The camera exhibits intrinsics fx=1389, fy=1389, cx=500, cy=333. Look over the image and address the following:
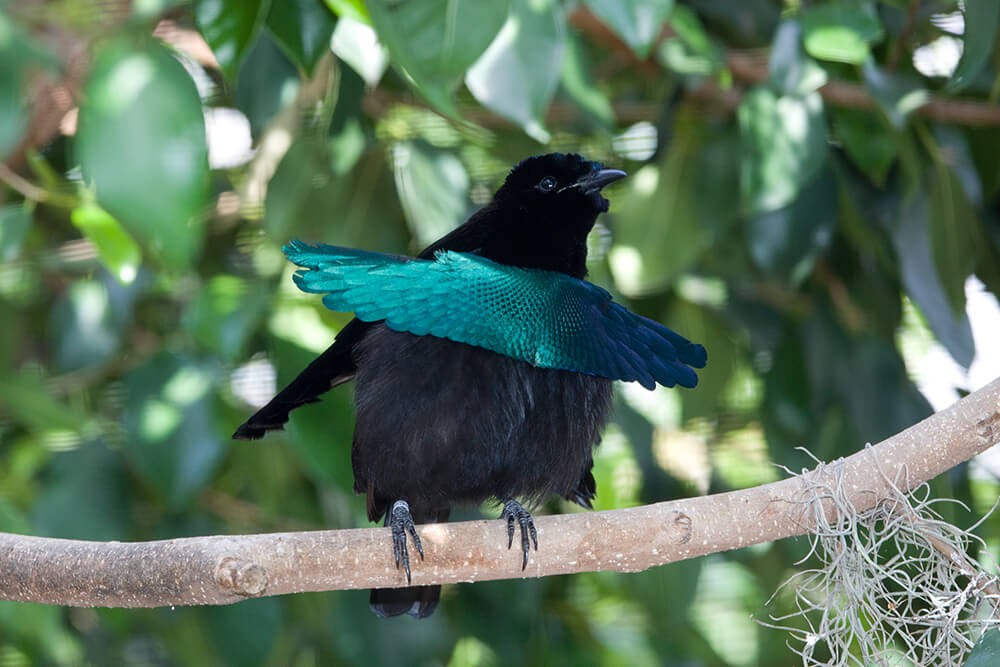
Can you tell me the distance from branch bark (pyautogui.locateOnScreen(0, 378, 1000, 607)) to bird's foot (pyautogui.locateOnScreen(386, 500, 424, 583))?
1 cm

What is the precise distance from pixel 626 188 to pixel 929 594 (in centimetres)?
223

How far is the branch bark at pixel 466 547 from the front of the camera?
183 cm

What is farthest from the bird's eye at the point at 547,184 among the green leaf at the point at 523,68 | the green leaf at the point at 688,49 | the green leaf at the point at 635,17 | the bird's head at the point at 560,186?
the green leaf at the point at 688,49

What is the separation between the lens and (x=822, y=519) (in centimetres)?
185

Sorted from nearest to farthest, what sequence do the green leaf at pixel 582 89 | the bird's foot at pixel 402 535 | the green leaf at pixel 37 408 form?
1. the bird's foot at pixel 402 535
2. the green leaf at pixel 582 89
3. the green leaf at pixel 37 408

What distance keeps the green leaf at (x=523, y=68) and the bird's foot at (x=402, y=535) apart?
701 millimetres

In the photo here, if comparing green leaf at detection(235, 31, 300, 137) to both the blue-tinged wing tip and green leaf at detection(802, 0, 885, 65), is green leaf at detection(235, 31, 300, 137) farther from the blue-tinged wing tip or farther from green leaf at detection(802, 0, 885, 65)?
the blue-tinged wing tip

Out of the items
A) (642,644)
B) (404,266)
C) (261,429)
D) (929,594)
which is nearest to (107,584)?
(261,429)

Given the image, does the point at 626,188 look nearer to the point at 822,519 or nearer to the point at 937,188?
the point at 937,188

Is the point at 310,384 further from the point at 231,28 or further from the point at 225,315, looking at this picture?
the point at 225,315

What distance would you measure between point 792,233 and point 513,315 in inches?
47.8

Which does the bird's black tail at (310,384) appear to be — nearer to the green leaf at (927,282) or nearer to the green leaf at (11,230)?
the green leaf at (11,230)

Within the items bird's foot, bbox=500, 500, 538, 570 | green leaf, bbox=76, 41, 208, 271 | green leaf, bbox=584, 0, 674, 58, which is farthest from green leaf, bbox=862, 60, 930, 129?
green leaf, bbox=76, 41, 208, 271

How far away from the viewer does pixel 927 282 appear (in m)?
2.96
